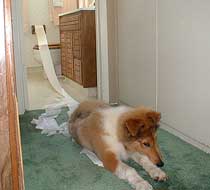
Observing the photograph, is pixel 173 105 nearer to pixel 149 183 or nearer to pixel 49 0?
pixel 149 183

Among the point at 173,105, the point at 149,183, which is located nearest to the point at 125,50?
the point at 173,105

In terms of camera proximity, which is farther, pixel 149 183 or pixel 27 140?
pixel 27 140

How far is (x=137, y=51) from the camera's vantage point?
9.05 ft

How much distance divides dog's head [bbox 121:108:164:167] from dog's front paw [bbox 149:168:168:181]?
0.04 metres

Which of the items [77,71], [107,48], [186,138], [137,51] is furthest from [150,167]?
[77,71]

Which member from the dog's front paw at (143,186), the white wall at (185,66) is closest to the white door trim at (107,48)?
the white wall at (185,66)

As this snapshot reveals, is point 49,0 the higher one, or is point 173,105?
point 49,0

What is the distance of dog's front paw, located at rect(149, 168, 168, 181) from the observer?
5.29 ft

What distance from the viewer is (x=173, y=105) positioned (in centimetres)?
228

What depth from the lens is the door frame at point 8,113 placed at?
54 cm

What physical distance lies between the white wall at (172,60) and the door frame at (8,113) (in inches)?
59.1

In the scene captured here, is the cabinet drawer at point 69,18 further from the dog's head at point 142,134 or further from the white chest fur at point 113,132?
the dog's head at point 142,134

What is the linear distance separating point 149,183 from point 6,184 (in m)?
1.11

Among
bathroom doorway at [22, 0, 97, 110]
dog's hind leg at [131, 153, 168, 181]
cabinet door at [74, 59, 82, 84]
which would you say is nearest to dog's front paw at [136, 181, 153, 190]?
dog's hind leg at [131, 153, 168, 181]
